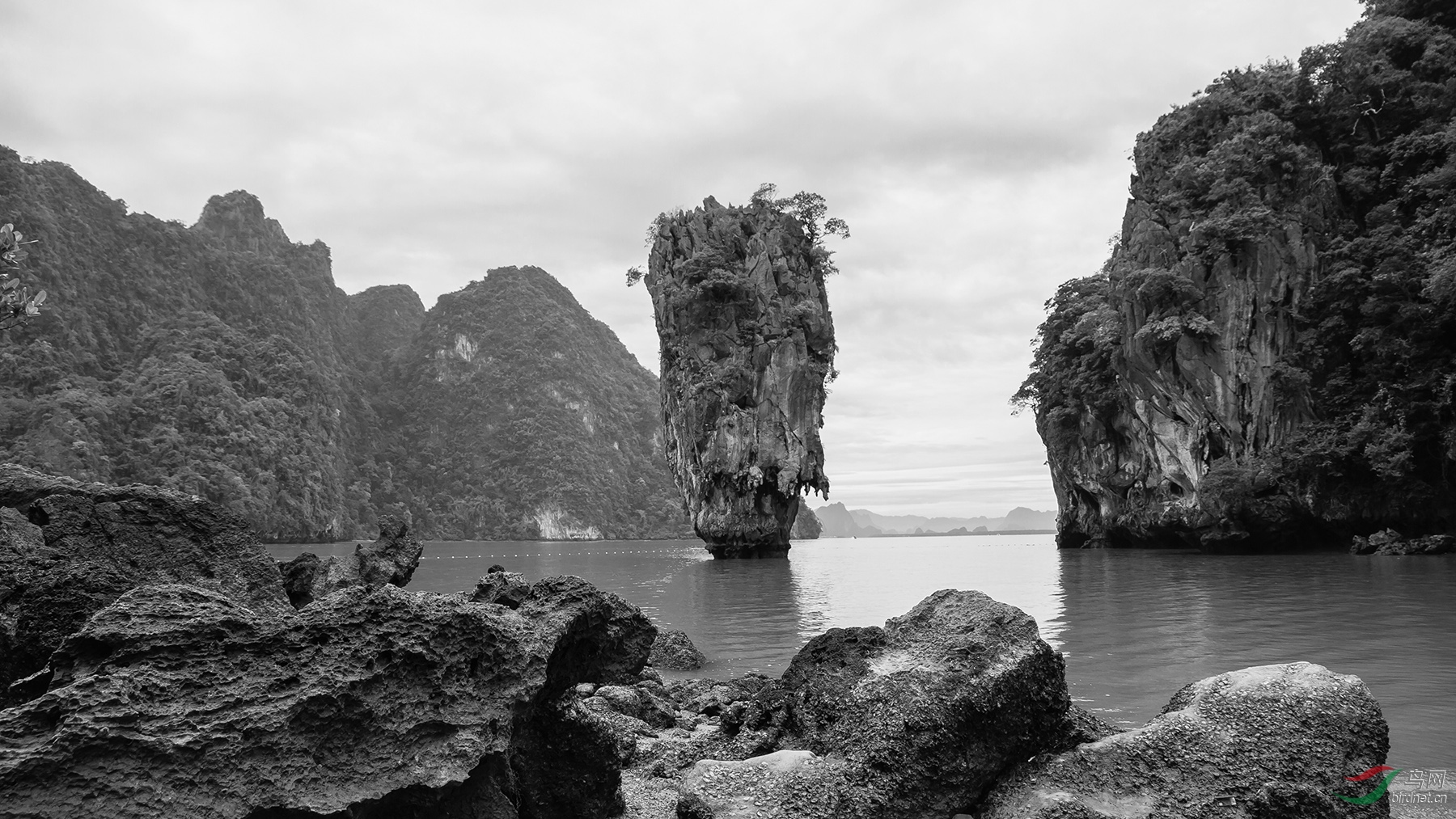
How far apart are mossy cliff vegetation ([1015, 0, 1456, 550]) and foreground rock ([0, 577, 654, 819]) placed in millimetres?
24603

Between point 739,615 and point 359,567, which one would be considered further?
point 739,615

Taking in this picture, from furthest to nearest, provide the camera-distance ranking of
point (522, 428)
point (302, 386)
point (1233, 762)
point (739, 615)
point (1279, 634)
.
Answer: point (522, 428) → point (302, 386) → point (739, 615) → point (1279, 634) → point (1233, 762)

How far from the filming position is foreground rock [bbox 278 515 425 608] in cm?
955

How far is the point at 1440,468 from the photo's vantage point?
2225 cm

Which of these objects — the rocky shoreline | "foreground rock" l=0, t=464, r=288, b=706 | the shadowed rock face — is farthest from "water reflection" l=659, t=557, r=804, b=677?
the shadowed rock face

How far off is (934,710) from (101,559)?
4.15 metres

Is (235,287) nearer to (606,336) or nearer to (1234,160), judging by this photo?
(606,336)

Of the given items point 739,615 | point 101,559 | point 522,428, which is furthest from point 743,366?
point 522,428

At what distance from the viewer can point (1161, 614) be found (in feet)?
41.8

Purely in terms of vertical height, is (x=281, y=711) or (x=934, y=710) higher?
(x=281, y=711)

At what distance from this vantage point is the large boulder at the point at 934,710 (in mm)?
3598

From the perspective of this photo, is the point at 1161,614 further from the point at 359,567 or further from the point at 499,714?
the point at 499,714

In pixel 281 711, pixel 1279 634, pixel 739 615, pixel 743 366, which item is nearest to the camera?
pixel 281 711

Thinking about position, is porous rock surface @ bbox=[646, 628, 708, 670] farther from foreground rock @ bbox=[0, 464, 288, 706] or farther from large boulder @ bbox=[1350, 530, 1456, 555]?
large boulder @ bbox=[1350, 530, 1456, 555]
